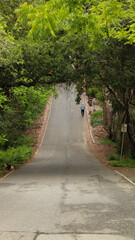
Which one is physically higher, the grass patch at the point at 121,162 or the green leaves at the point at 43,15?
the green leaves at the point at 43,15

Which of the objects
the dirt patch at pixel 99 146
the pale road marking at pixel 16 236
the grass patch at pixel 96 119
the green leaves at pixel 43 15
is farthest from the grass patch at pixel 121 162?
the pale road marking at pixel 16 236

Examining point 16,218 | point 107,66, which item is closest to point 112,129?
point 107,66

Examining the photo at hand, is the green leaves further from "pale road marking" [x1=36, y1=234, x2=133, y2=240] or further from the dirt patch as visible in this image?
the dirt patch

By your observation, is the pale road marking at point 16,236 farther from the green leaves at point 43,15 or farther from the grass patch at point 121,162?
the grass patch at point 121,162

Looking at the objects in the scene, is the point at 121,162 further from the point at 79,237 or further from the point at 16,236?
the point at 16,236

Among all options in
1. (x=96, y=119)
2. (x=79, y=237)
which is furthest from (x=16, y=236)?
(x=96, y=119)

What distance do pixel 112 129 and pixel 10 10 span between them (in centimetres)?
1802

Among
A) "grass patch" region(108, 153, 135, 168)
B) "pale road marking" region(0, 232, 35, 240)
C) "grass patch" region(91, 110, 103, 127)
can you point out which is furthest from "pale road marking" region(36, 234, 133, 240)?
"grass patch" region(91, 110, 103, 127)

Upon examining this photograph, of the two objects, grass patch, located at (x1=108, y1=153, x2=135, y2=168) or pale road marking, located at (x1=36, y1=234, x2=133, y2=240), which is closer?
pale road marking, located at (x1=36, y1=234, x2=133, y2=240)

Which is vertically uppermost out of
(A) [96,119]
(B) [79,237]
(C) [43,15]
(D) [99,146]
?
(C) [43,15]

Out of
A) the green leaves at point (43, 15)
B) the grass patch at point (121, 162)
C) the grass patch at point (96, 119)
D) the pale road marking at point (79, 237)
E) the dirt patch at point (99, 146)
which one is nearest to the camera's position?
the pale road marking at point (79, 237)

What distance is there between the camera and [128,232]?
512 cm

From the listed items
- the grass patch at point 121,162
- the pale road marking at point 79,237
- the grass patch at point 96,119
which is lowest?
the grass patch at point 121,162

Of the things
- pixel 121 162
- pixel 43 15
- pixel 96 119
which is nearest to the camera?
pixel 43 15
